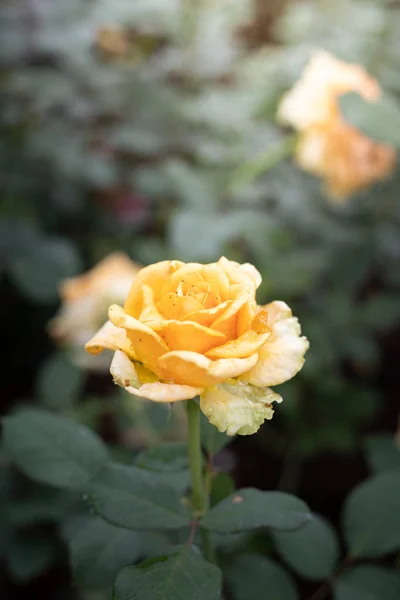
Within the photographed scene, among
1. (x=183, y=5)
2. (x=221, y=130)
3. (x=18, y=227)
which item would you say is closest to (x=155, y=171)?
(x=221, y=130)

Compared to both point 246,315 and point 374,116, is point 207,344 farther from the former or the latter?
point 374,116

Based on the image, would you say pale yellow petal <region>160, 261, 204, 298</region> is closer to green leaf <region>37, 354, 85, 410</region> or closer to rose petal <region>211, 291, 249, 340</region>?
rose petal <region>211, 291, 249, 340</region>

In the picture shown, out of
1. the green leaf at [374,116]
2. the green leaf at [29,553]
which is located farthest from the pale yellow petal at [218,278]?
the green leaf at [29,553]

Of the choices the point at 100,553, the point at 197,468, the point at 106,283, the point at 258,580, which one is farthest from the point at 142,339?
the point at 106,283

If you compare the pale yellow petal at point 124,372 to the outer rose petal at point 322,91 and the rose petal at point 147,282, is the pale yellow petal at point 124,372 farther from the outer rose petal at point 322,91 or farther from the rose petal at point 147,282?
the outer rose petal at point 322,91

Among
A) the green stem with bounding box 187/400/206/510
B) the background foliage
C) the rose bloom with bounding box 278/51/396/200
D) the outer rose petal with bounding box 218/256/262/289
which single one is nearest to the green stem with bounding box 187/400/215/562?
the green stem with bounding box 187/400/206/510

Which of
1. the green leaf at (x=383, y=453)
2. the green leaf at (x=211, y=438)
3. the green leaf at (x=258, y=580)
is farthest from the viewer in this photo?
the green leaf at (x=383, y=453)

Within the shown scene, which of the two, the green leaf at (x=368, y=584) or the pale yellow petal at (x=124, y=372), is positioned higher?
the pale yellow petal at (x=124, y=372)

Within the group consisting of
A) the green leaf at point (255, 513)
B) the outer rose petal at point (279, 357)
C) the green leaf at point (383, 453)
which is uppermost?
the outer rose petal at point (279, 357)

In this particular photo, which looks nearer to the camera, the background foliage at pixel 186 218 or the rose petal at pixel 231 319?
the rose petal at pixel 231 319
